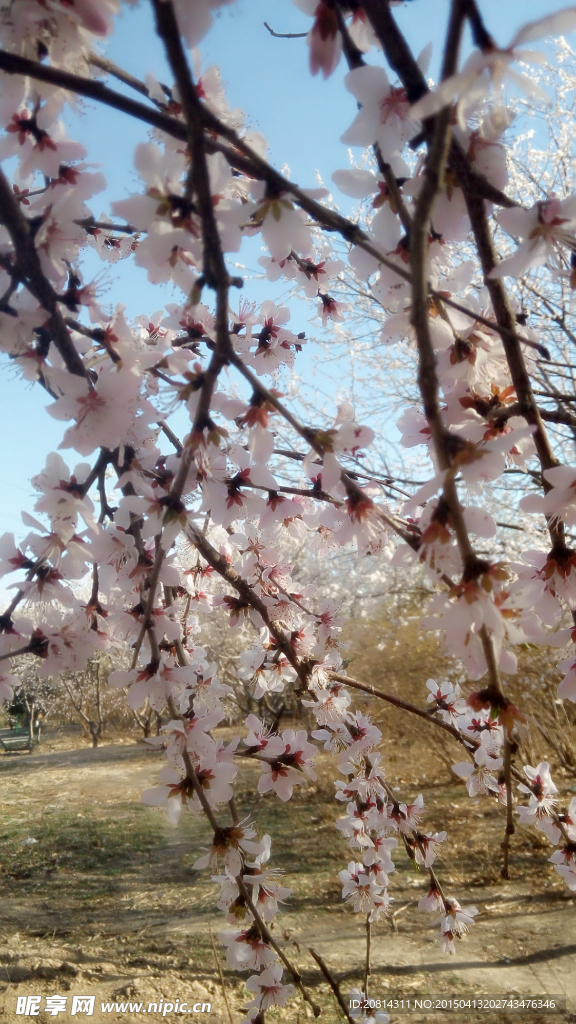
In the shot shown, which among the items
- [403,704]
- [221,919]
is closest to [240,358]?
[403,704]

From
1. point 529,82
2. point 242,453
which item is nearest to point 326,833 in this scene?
point 242,453

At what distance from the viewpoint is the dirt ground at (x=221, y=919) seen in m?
2.54

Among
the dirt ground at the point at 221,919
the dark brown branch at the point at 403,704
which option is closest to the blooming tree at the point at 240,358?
the dark brown branch at the point at 403,704

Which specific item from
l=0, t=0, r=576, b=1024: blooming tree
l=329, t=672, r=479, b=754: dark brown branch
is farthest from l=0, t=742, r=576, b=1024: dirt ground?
l=0, t=0, r=576, b=1024: blooming tree

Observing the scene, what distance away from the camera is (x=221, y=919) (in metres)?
3.32

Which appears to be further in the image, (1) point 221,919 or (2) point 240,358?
(1) point 221,919

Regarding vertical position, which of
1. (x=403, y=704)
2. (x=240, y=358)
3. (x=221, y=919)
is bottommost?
(x=221, y=919)

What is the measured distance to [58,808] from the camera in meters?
6.17

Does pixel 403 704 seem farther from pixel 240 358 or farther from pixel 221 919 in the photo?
pixel 221 919

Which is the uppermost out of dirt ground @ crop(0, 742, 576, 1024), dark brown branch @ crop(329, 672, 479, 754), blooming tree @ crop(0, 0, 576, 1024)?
blooming tree @ crop(0, 0, 576, 1024)

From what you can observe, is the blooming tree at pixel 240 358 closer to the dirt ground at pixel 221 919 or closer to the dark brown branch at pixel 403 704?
the dark brown branch at pixel 403 704

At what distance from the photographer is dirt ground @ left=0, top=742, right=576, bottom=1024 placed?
2.54 m

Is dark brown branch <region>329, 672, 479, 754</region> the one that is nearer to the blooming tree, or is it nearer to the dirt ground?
the blooming tree

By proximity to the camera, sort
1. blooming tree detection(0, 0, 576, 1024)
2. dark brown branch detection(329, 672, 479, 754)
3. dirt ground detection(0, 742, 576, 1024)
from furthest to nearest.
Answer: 1. dirt ground detection(0, 742, 576, 1024)
2. dark brown branch detection(329, 672, 479, 754)
3. blooming tree detection(0, 0, 576, 1024)
